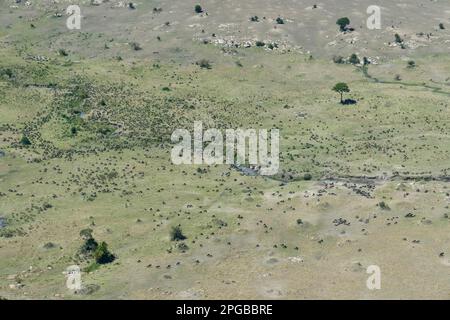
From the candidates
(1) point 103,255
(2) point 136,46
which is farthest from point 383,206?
(2) point 136,46

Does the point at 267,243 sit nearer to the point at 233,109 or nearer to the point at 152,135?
the point at 152,135

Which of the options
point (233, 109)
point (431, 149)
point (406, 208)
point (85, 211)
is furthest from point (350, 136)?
point (85, 211)

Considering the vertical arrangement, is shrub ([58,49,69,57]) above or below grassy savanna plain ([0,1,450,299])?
above

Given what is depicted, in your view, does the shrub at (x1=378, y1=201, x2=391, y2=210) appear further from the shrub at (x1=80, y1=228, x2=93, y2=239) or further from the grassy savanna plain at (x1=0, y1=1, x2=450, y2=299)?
the shrub at (x1=80, y1=228, x2=93, y2=239)

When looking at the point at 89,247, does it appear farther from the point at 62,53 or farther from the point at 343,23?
the point at 343,23

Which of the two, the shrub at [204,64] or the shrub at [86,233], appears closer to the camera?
the shrub at [86,233]

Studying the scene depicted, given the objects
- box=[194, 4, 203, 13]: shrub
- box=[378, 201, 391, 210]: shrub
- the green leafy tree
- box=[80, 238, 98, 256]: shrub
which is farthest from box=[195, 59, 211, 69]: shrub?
box=[80, 238, 98, 256]: shrub

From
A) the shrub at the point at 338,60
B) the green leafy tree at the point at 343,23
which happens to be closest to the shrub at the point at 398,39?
the green leafy tree at the point at 343,23

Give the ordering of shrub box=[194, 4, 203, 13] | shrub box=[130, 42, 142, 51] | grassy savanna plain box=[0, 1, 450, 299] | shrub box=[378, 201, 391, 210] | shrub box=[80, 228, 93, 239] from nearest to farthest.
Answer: grassy savanna plain box=[0, 1, 450, 299]
shrub box=[80, 228, 93, 239]
shrub box=[378, 201, 391, 210]
shrub box=[130, 42, 142, 51]
shrub box=[194, 4, 203, 13]

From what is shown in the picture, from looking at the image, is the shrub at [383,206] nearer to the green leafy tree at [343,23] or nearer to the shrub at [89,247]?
the shrub at [89,247]

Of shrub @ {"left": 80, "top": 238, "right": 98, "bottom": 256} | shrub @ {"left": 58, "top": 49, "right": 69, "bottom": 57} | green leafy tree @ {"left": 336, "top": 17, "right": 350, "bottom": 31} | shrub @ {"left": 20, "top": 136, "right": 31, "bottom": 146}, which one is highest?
green leafy tree @ {"left": 336, "top": 17, "right": 350, "bottom": 31}
